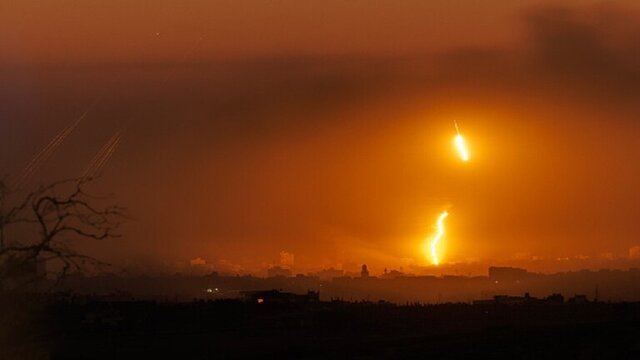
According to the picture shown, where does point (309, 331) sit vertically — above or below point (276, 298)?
below

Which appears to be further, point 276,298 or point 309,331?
point 276,298

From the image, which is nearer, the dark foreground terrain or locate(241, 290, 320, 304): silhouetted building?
the dark foreground terrain

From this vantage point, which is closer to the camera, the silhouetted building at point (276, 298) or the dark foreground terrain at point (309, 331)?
the dark foreground terrain at point (309, 331)

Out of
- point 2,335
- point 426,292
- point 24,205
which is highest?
point 426,292

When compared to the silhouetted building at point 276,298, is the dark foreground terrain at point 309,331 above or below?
below

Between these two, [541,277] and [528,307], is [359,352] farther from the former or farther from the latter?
[541,277]

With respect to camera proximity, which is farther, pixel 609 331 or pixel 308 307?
pixel 308 307

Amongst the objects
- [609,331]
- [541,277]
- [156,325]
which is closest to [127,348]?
[156,325]

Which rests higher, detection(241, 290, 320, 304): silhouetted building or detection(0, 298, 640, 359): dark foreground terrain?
detection(241, 290, 320, 304): silhouetted building
